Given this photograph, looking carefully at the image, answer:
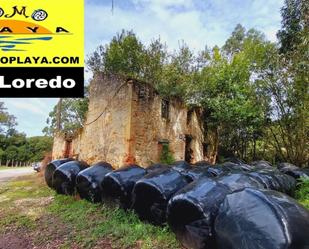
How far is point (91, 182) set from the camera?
221 inches

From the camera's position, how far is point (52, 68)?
5.29 meters

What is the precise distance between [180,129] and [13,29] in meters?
6.69

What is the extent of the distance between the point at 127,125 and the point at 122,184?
3355 mm

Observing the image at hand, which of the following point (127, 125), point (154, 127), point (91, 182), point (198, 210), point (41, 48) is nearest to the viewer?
point (198, 210)

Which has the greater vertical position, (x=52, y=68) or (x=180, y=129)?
(x=52, y=68)

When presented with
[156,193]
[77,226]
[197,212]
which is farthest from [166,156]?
[197,212]

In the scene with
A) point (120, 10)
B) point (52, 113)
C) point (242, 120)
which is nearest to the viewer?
point (120, 10)

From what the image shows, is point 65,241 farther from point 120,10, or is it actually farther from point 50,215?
point 120,10

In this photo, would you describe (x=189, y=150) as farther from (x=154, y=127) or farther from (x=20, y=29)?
(x=20, y=29)

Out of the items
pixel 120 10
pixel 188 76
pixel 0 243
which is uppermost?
Answer: pixel 188 76

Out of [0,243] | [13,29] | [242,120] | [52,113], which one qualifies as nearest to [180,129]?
[242,120]

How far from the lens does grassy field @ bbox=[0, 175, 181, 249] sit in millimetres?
3885

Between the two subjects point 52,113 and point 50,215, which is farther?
point 52,113

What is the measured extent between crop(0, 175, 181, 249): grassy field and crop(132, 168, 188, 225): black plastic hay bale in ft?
0.51
